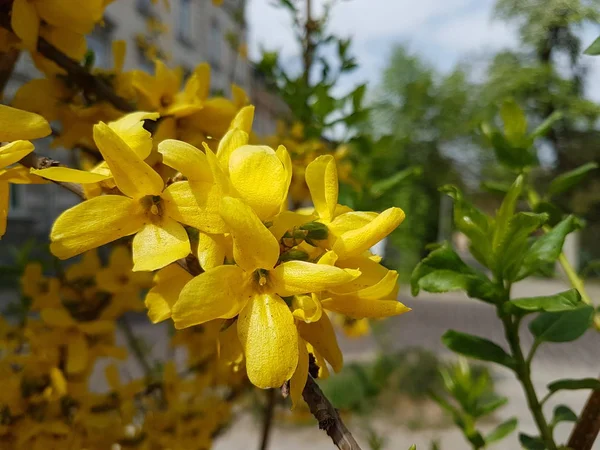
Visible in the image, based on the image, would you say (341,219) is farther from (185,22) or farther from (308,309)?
(185,22)

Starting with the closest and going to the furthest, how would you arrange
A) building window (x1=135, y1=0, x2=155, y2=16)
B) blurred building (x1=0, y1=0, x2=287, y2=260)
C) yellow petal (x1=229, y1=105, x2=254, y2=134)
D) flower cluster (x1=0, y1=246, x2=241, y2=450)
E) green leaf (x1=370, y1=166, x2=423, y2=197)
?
yellow petal (x1=229, y1=105, x2=254, y2=134) < flower cluster (x1=0, y1=246, x2=241, y2=450) < green leaf (x1=370, y1=166, x2=423, y2=197) < blurred building (x1=0, y1=0, x2=287, y2=260) < building window (x1=135, y1=0, x2=155, y2=16)

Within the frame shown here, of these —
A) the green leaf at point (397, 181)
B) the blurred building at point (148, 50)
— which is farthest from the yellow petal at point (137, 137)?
the blurred building at point (148, 50)

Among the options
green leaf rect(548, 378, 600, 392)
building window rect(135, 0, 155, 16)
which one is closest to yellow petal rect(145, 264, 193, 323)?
green leaf rect(548, 378, 600, 392)

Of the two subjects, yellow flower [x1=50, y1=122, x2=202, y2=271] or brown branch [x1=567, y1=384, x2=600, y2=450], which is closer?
yellow flower [x1=50, y1=122, x2=202, y2=271]

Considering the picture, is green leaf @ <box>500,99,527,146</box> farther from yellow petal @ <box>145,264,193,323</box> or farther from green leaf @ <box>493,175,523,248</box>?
yellow petal @ <box>145,264,193,323</box>

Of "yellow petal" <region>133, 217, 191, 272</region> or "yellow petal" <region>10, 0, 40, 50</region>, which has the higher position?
"yellow petal" <region>10, 0, 40, 50</region>

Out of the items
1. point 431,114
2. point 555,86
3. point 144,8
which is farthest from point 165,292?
point 431,114
